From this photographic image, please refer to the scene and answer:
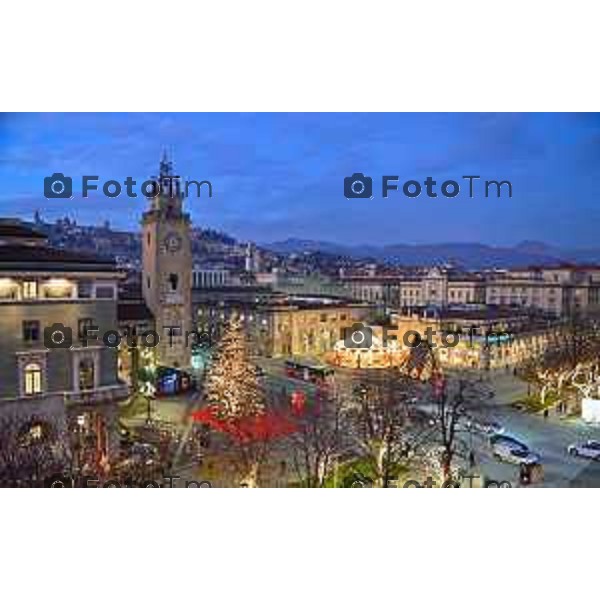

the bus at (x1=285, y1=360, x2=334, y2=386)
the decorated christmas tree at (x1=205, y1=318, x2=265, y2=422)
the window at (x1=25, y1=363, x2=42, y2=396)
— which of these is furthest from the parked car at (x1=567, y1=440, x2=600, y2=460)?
the window at (x1=25, y1=363, x2=42, y2=396)

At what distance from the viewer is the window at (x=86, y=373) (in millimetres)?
4996

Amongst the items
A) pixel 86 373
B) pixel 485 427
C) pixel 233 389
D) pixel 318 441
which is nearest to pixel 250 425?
pixel 233 389

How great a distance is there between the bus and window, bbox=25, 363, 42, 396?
1.65m

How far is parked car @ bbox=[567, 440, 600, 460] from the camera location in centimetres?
514

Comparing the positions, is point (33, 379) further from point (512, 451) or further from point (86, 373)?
point (512, 451)

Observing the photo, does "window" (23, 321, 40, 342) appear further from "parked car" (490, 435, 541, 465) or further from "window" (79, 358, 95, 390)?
"parked car" (490, 435, 541, 465)

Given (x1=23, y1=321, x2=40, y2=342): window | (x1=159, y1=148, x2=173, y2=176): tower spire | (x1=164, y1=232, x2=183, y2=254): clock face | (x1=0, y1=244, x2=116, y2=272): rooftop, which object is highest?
(x1=159, y1=148, x2=173, y2=176): tower spire

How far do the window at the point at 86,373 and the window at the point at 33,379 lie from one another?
0.25 metres

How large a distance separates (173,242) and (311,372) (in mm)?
1333
